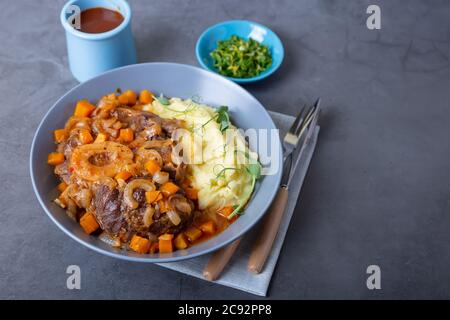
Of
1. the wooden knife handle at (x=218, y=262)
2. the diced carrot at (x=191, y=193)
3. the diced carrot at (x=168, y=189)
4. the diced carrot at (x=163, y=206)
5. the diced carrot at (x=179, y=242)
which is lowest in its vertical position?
the wooden knife handle at (x=218, y=262)

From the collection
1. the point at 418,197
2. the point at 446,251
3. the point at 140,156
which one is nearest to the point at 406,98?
the point at 418,197

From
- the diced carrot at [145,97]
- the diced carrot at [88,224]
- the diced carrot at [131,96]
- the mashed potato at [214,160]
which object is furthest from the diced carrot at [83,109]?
the diced carrot at [88,224]

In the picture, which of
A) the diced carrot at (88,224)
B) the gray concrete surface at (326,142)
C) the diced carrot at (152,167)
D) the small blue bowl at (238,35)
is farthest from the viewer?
the small blue bowl at (238,35)

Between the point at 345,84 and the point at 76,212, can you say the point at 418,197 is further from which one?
the point at 76,212

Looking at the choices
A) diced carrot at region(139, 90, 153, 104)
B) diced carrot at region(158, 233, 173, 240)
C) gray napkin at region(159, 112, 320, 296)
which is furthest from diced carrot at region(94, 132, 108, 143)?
gray napkin at region(159, 112, 320, 296)

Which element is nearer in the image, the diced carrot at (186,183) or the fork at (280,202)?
the fork at (280,202)

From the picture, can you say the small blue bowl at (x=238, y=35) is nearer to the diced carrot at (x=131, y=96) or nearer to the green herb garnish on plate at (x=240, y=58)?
the green herb garnish on plate at (x=240, y=58)
